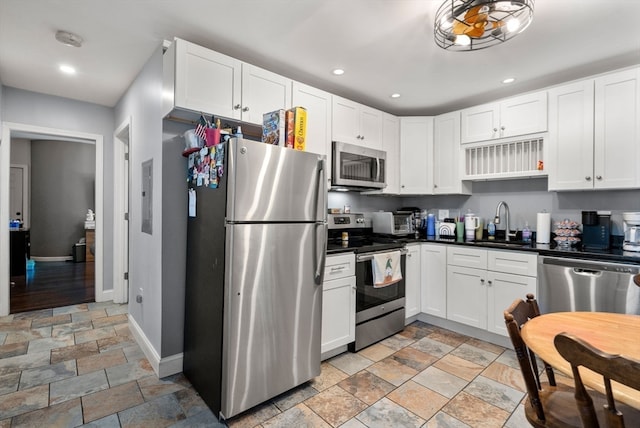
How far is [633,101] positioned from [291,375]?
11.3ft

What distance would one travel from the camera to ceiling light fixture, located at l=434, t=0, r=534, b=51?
64.6 inches

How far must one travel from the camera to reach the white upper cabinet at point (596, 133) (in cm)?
260

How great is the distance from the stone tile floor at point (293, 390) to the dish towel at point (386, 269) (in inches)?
23.4

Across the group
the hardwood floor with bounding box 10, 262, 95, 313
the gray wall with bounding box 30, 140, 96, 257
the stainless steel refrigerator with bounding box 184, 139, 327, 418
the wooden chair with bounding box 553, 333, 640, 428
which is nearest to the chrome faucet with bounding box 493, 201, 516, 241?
the stainless steel refrigerator with bounding box 184, 139, 327, 418

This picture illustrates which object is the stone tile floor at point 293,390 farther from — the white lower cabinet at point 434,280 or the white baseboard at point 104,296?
the white baseboard at point 104,296

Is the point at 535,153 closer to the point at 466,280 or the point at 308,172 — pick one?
the point at 466,280

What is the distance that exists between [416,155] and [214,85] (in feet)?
8.19

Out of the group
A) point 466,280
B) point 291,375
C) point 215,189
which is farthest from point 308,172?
point 466,280

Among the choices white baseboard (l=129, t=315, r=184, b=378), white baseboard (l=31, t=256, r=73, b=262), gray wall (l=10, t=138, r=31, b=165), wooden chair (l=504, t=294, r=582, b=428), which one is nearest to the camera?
wooden chair (l=504, t=294, r=582, b=428)

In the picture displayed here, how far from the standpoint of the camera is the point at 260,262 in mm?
1939

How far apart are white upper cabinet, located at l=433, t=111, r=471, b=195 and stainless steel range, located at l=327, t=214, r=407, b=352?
1034mm

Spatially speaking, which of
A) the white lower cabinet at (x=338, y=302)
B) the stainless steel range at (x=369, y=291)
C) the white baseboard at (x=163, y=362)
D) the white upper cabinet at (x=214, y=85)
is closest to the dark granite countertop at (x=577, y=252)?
the stainless steel range at (x=369, y=291)

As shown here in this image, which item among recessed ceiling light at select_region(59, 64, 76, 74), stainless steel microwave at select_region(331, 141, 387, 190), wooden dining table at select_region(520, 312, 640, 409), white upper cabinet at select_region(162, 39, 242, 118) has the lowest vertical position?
wooden dining table at select_region(520, 312, 640, 409)

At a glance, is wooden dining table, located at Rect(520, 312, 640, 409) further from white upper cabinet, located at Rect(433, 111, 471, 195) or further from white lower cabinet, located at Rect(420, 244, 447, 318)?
white upper cabinet, located at Rect(433, 111, 471, 195)
